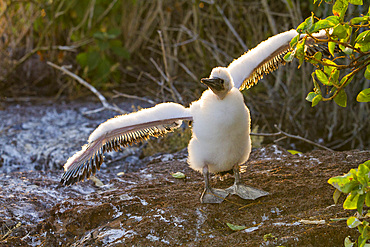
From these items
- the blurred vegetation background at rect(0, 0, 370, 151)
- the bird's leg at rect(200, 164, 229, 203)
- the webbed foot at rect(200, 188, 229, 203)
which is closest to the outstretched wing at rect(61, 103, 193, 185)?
the bird's leg at rect(200, 164, 229, 203)

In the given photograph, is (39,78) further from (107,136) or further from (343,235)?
(343,235)

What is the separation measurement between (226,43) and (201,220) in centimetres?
506

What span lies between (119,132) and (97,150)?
0.78 feet

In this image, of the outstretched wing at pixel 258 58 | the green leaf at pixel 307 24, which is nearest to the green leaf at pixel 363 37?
the green leaf at pixel 307 24

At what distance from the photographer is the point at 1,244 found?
3.29 m

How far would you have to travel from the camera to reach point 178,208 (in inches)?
136

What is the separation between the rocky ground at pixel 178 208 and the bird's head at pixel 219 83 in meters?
0.80

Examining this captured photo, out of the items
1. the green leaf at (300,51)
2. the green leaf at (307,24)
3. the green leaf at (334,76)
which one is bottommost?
the green leaf at (334,76)

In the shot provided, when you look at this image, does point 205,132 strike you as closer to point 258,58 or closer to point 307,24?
point 258,58

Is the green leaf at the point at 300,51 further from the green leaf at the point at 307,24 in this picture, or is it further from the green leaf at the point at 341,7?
the green leaf at the point at 341,7

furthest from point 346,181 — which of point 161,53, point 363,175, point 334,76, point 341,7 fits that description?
point 161,53

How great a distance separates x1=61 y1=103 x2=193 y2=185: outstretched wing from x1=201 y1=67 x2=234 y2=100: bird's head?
13.7 inches

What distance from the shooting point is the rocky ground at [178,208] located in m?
2.96

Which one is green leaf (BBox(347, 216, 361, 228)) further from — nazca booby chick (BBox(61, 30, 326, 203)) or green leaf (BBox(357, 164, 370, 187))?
nazca booby chick (BBox(61, 30, 326, 203))
